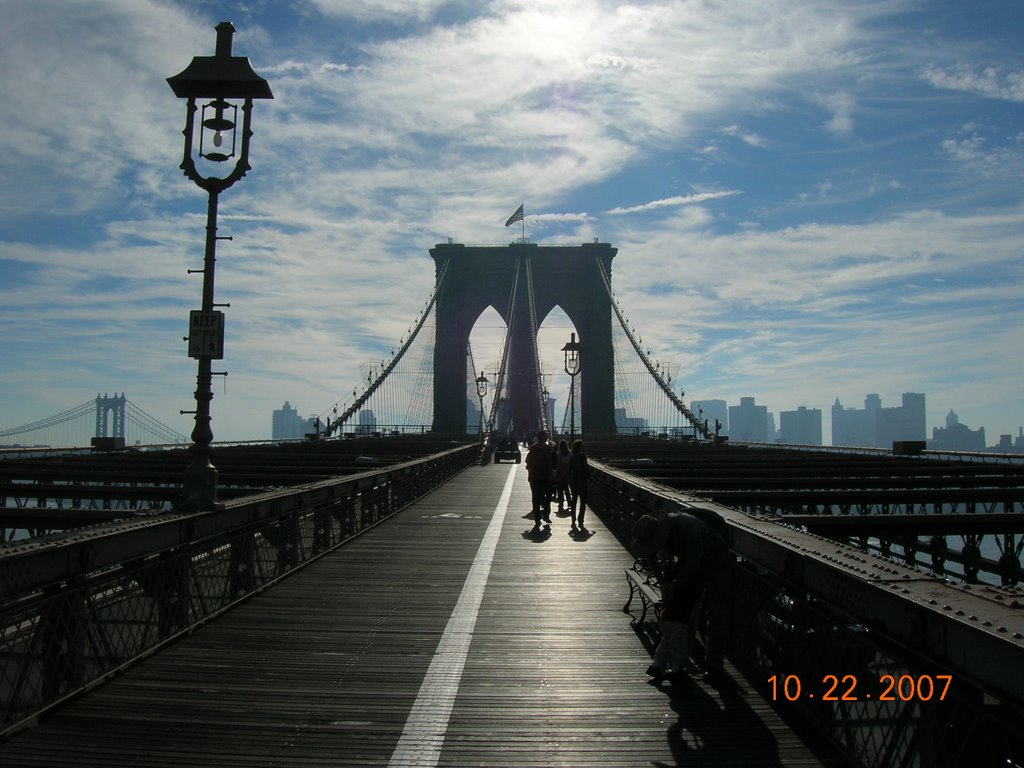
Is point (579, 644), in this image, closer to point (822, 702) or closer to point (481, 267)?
point (822, 702)

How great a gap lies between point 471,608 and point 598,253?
8825 centimetres

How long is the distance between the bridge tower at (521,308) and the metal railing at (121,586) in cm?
8082

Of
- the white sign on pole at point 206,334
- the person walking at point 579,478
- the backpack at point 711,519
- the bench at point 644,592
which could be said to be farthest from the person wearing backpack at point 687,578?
the person walking at point 579,478

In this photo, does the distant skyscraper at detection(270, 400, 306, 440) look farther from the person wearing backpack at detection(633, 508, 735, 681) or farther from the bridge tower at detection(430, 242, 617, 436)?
the person wearing backpack at detection(633, 508, 735, 681)

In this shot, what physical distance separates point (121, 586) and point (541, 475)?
9203 millimetres

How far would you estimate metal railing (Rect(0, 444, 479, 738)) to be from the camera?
15.8 feet

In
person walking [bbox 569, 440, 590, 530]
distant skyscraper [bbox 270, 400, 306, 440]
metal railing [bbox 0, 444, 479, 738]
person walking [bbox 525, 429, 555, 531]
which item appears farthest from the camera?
distant skyscraper [bbox 270, 400, 306, 440]

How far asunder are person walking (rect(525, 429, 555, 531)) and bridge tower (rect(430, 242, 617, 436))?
7411cm

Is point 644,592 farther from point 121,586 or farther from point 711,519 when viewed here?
point 121,586

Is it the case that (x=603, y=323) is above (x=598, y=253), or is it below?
below

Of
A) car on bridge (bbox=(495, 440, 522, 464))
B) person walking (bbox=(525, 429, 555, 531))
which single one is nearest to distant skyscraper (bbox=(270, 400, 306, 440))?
car on bridge (bbox=(495, 440, 522, 464))

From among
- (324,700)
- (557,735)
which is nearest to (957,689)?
(557,735)

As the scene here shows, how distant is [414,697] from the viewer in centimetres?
539

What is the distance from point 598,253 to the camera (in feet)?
310
